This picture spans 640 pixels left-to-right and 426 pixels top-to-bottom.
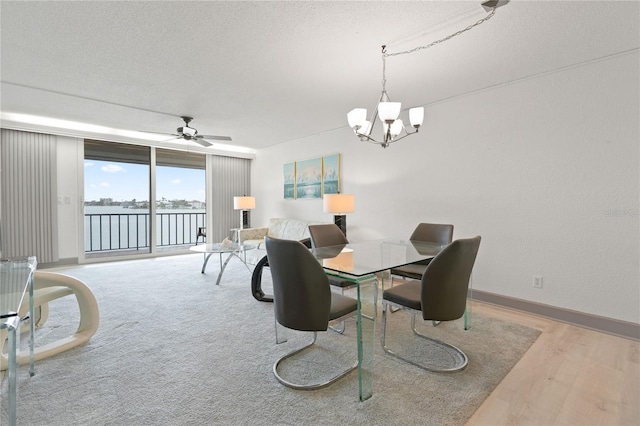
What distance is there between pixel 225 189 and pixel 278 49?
15.3 ft

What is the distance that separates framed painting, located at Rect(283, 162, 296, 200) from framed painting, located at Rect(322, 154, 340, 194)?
0.85 metres

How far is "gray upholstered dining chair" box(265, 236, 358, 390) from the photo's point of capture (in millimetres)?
1566

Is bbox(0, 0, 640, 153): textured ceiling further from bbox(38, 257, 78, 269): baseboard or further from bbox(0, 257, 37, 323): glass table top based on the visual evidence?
bbox(38, 257, 78, 269): baseboard

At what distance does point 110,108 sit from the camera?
149 inches

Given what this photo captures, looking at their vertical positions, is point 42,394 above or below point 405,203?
below

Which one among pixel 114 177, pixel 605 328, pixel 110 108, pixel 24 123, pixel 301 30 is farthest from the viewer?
pixel 114 177

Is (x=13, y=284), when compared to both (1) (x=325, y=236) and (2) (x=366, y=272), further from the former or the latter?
(1) (x=325, y=236)

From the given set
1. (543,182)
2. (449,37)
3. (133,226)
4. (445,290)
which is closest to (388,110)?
(449,37)

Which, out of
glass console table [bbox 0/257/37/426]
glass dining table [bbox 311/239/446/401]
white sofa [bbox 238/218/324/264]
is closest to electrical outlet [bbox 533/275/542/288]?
glass dining table [bbox 311/239/446/401]

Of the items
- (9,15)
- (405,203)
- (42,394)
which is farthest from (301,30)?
(42,394)

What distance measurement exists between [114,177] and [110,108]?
8.29 feet

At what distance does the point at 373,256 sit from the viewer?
2277 millimetres

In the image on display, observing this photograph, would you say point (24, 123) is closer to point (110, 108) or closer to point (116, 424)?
point (110, 108)

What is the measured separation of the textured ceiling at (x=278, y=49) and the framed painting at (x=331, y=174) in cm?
123
